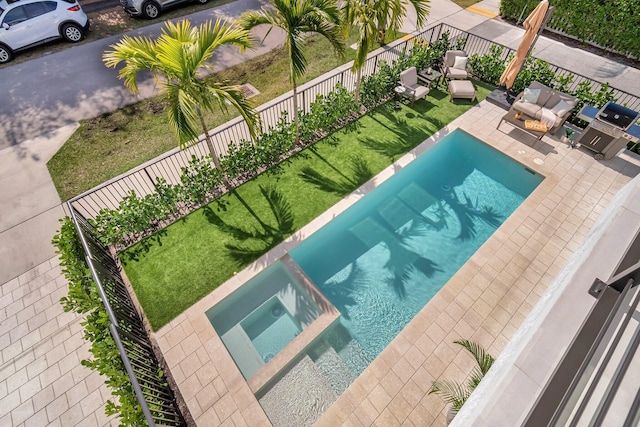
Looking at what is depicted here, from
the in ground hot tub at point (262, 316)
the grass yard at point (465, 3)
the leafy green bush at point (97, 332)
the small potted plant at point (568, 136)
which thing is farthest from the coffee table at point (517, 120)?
the leafy green bush at point (97, 332)

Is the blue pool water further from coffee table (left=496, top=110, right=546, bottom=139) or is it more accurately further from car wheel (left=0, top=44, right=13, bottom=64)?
car wheel (left=0, top=44, right=13, bottom=64)

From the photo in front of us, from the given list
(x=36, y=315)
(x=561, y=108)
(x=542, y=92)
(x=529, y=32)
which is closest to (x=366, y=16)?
(x=529, y=32)

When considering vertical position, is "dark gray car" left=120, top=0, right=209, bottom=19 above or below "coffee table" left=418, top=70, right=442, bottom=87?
above

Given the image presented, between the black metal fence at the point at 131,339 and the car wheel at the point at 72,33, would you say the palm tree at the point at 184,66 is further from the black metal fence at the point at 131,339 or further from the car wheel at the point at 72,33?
the car wheel at the point at 72,33

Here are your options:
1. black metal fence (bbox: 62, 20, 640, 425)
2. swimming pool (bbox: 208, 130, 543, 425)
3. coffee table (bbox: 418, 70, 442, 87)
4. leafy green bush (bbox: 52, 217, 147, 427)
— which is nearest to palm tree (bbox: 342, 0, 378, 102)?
black metal fence (bbox: 62, 20, 640, 425)

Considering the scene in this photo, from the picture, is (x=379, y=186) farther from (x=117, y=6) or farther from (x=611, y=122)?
(x=117, y=6)

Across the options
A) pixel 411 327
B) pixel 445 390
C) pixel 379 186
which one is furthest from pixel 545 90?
pixel 445 390

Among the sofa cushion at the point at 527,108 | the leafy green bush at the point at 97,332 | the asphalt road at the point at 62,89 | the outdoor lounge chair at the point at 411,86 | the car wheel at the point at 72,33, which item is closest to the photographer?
the leafy green bush at the point at 97,332
